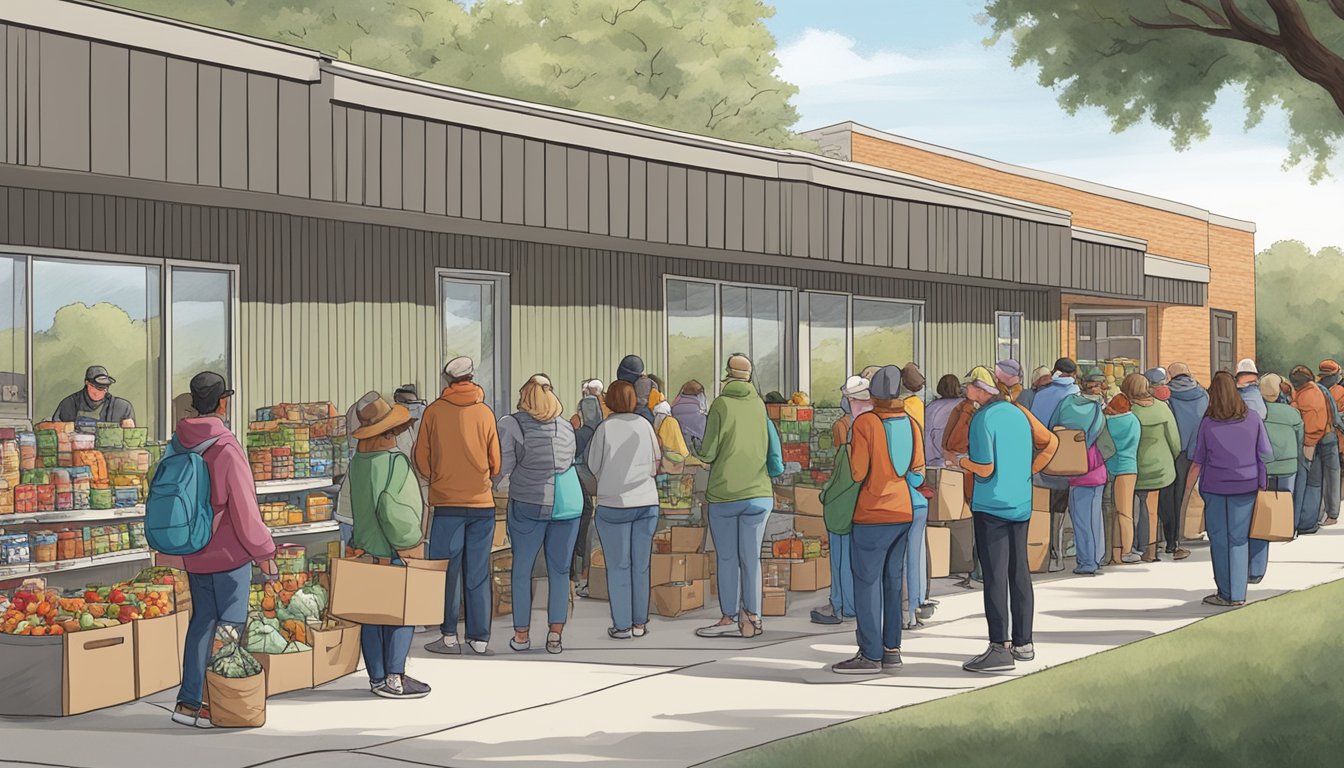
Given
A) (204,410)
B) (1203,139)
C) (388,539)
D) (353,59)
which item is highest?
(353,59)

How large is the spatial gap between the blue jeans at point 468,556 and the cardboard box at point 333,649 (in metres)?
0.71

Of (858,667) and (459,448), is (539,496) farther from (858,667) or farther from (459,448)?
(858,667)

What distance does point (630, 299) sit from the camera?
1614cm

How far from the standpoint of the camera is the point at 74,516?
10.1m

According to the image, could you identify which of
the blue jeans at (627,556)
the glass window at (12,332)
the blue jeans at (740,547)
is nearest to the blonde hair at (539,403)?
the blue jeans at (627,556)

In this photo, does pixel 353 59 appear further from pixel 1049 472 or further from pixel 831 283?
pixel 1049 472

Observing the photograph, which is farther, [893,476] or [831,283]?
[831,283]

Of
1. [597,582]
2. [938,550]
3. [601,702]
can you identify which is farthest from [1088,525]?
[601,702]

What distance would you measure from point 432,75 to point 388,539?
55206 millimetres

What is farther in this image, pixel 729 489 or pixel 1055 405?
pixel 1055 405

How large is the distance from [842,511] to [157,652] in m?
4.58

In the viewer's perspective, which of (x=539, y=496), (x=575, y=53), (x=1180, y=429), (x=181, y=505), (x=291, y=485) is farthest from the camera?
(x=575, y=53)

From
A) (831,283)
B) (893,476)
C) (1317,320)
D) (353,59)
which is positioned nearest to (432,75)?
(353,59)

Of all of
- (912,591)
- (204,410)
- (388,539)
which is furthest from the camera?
(912,591)
